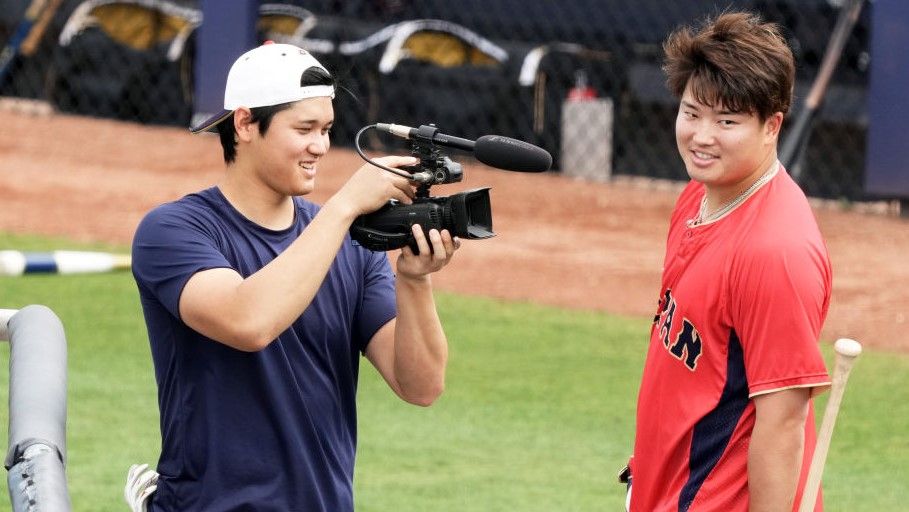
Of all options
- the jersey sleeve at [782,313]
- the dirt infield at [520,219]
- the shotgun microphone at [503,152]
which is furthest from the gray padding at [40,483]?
the dirt infield at [520,219]

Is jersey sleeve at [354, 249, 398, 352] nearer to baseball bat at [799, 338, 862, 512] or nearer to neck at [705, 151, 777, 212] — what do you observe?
neck at [705, 151, 777, 212]

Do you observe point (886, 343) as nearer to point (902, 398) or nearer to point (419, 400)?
point (902, 398)

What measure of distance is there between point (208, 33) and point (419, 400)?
11.0m

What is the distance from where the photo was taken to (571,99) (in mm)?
13695

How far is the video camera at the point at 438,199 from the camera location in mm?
3260

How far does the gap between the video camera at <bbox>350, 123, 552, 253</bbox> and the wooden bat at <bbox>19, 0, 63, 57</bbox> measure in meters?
13.8

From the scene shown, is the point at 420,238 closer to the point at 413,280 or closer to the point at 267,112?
the point at 413,280

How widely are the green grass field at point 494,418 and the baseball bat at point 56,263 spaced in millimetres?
289

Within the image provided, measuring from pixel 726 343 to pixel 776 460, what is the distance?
0.88ft

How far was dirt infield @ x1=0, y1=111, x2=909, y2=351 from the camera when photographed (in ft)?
32.8

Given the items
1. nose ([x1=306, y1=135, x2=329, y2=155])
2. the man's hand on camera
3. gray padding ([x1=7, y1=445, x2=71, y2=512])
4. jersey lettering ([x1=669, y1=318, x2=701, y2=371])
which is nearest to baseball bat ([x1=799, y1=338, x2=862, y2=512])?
jersey lettering ([x1=669, y1=318, x2=701, y2=371])

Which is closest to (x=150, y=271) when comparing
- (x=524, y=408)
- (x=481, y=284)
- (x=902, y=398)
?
(x=524, y=408)

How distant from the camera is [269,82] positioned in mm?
3434

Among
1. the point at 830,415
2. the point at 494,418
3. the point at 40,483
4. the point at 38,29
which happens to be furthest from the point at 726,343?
the point at 38,29
